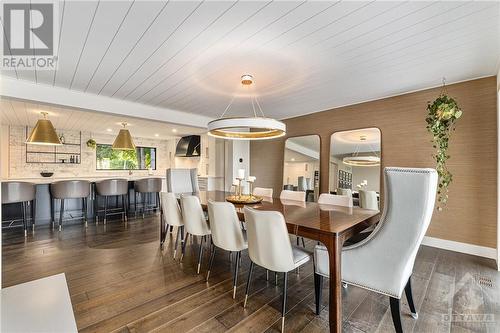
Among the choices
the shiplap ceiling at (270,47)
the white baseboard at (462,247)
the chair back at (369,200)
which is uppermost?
the shiplap ceiling at (270,47)

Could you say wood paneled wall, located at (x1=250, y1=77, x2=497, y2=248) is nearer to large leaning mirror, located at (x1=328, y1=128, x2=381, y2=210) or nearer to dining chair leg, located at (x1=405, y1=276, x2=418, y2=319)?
large leaning mirror, located at (x1=328, y1=128, x2=381, y2=210)

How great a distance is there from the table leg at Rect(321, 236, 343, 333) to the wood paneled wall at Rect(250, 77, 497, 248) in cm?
270

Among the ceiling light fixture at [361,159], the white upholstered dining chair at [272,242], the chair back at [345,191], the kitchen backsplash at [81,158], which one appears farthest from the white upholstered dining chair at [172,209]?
the kitchen backsplash at [81,158]

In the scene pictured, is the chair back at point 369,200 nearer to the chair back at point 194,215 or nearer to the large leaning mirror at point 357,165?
the large leaning mirror at point 357,165

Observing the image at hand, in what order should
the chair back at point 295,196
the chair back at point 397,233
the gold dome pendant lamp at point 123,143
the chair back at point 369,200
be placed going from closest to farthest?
the chair back at point 397,233
the chair back at point 295,196
the chair back at point 369,200
the gold dome pendant lamp at point 123,143

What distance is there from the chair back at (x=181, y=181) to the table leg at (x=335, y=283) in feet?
10.0

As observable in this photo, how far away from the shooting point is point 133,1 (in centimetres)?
171

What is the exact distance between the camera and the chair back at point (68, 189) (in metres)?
4.30

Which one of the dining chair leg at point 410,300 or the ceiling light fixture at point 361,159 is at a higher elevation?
the ceiling light fixture at point 361,159

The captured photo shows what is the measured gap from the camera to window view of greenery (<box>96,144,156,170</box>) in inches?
299

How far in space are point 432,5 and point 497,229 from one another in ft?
9.14

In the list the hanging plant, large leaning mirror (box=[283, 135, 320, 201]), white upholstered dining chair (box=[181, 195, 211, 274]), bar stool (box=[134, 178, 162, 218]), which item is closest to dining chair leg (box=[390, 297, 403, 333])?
white upholstered dining chair (box=[181, 195, 211, 274])

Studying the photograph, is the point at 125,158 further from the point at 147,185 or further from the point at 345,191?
the point at 345,191

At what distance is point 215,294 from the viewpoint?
2186 millimetres
